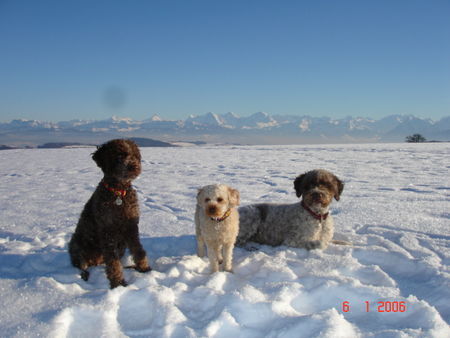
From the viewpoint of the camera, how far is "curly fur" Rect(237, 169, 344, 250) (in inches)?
206

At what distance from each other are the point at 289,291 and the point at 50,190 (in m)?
9.57

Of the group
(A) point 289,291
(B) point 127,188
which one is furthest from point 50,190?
(A) point 289,291

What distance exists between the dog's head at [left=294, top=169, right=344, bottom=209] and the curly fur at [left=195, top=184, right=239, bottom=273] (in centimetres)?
142

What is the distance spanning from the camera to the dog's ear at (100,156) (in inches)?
160

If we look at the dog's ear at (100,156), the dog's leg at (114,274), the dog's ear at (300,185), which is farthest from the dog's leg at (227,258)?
the dog's ear at (100,156)

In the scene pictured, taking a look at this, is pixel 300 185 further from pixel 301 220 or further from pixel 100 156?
pixel 100 156

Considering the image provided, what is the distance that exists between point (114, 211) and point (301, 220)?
308 cm

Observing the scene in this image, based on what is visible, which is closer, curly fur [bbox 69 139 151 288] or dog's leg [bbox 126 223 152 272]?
curly fur [bbox 69 139 151 288]

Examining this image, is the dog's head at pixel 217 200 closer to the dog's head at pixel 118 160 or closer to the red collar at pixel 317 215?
the dog's head at pixel 118 160

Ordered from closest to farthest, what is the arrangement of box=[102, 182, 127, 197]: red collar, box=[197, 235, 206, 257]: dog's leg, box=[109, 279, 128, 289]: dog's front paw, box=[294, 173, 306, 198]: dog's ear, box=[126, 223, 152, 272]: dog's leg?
box=[109, 279, 128, 289]: dog's front paw, box=[102, 182, 127, 197]: red collar, box=[126, 223, 152, 272]: dog's leg, box=[197, 235, 206, 257]: dog's leg, box=[294, 173, 306, 198]: dog's ear

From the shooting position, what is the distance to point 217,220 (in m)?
4.47

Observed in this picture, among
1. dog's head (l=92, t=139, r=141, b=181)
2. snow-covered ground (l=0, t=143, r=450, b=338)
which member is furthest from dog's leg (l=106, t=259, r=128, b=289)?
dog's head (l=92, t=139, r=141, b=181)

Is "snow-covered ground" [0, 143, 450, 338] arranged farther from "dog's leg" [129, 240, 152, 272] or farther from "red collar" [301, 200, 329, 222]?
"red collar" [301, 200, 329, 222]

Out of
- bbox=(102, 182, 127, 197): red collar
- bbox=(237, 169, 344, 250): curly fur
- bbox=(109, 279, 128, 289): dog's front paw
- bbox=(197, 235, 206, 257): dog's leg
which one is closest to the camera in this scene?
bbox=(109, 279, 128, 289): dog's front paw
